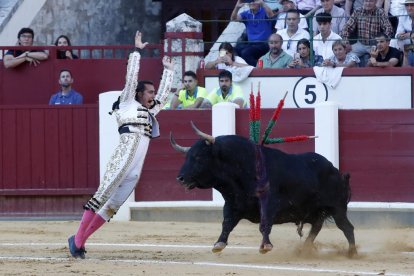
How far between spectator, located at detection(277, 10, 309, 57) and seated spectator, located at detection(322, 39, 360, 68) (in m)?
0.51

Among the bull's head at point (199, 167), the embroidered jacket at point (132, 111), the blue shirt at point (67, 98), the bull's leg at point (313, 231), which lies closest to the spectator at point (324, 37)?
the blue shirt at point (67, 98)

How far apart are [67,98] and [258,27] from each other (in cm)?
204

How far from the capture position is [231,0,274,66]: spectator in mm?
13219

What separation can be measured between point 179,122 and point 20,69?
6.45 feet

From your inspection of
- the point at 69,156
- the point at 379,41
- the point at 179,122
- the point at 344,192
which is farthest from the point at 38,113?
the point at 344,192

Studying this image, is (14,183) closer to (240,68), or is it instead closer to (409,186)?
(240,68)

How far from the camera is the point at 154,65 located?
1302 cm

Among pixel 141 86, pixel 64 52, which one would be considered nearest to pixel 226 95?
pixel 64 52

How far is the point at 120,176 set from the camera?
30.1 ft

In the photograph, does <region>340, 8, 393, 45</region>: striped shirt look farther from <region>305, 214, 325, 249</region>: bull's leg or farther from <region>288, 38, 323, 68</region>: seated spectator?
<region>305, 214, 325, 249</region>: bull's leg

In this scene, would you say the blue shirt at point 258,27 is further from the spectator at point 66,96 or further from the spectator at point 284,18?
the spectator at point 66,96

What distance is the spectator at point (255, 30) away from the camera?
43.4 feet

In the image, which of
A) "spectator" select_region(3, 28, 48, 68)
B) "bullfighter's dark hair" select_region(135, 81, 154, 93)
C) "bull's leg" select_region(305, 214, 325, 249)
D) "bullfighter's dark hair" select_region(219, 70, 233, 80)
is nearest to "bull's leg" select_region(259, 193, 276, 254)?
"bull's leg" select_region(305, 214, 325, 249)

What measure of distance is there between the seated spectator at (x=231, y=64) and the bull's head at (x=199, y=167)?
150 inches
